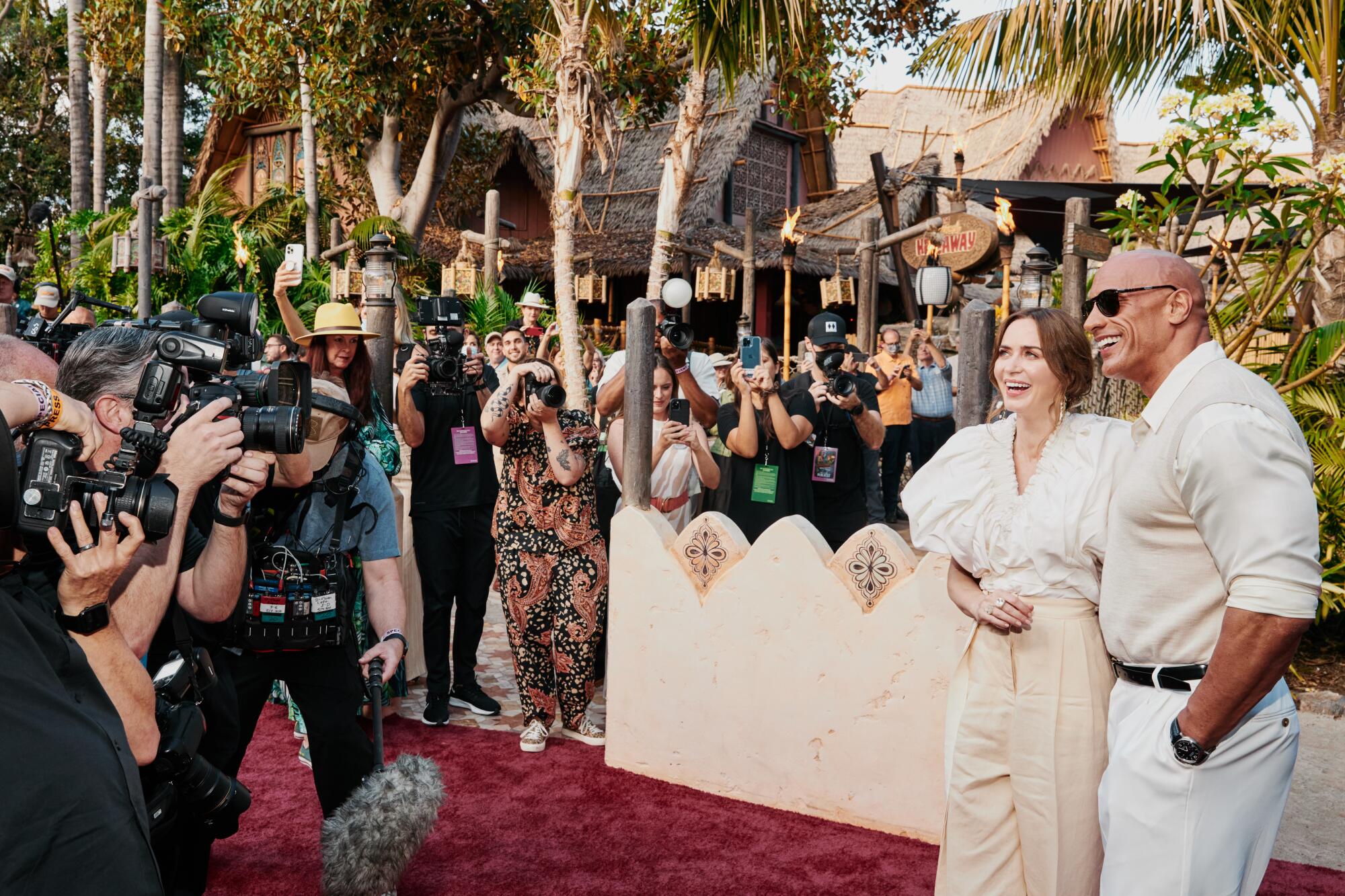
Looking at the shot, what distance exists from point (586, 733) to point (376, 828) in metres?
1.86

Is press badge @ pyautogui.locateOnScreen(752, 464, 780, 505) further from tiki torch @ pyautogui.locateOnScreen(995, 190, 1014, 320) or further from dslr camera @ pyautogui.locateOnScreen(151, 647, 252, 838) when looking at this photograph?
tiki torch @ pyautogui.locateOnScreen(995, 190, 1014, 320)

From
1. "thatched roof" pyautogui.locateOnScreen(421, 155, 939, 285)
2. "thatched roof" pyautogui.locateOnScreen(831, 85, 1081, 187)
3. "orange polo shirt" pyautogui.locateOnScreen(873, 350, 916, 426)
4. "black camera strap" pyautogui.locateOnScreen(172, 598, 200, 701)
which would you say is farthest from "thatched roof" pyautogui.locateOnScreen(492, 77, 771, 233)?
"black camera strap" pyautogui.locateOnScreen(172, 598, 200, 701)

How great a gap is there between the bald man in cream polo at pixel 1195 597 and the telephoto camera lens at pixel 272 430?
172 centimetres

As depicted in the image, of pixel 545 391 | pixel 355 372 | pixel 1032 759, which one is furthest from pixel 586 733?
pixel 1032 759

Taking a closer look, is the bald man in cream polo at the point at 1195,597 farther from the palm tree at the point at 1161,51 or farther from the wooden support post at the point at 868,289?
the wooden support post at the point at 868,289

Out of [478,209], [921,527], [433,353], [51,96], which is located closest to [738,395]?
[433,353]

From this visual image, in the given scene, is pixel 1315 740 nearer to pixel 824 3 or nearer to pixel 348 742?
pixel 348 742

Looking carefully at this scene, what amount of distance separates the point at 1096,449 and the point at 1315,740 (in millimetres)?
3185

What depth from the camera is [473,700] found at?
200 inches

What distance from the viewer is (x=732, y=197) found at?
762 inches

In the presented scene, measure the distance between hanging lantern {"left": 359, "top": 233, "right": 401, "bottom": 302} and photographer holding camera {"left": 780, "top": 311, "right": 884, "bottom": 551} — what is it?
2.18 meters

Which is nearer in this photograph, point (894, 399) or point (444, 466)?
point (444, 466)

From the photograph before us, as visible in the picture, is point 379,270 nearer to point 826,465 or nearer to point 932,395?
point 826,465

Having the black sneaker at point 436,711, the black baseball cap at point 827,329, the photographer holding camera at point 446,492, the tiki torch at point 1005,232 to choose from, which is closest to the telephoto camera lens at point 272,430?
the photographer holding camera at point 446,492
